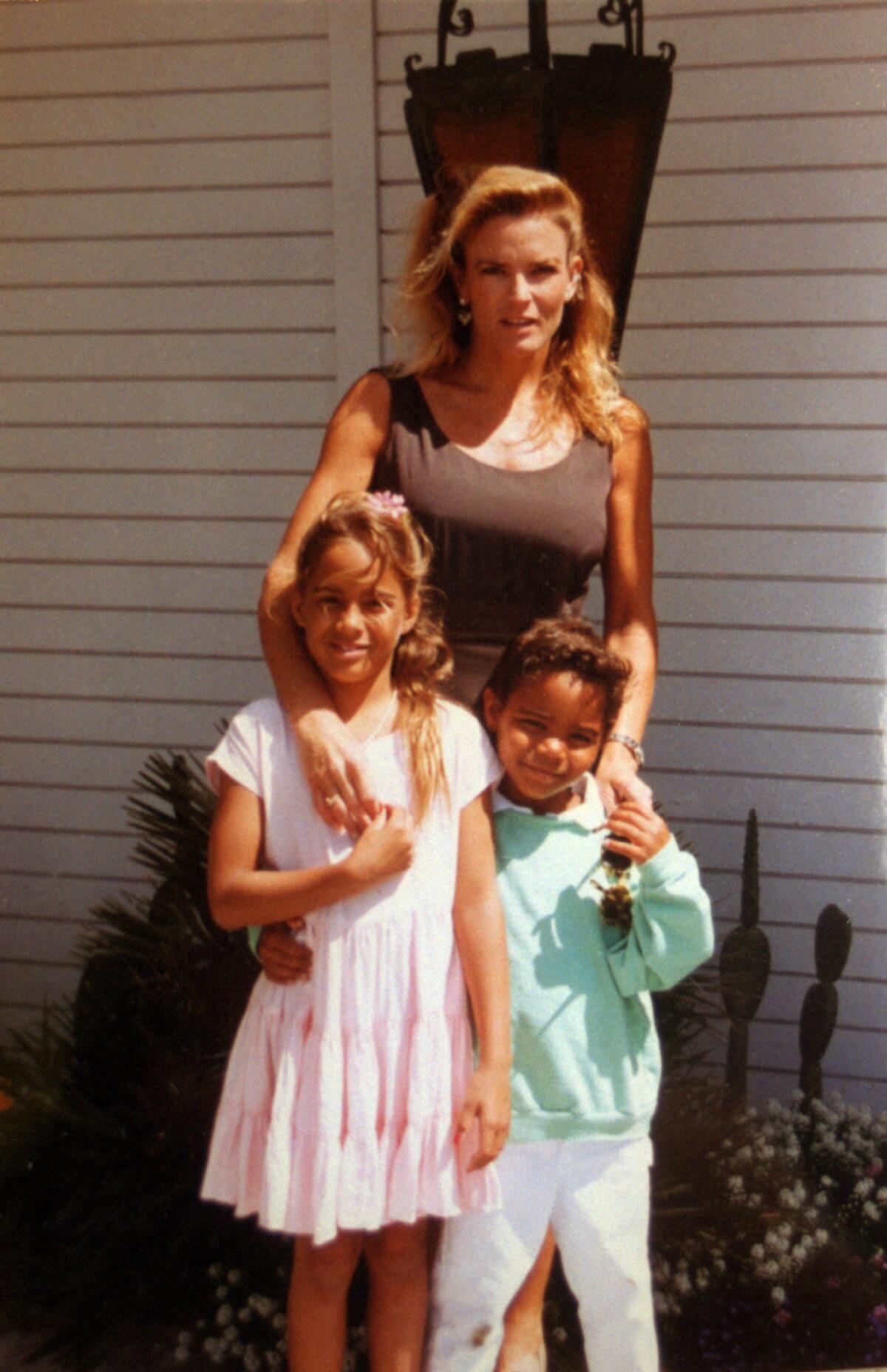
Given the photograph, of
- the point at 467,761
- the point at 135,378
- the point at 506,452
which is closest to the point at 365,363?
the point at 135,378

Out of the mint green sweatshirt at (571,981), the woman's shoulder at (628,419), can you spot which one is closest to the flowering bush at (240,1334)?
the mint green sweatshirt at (571,981)

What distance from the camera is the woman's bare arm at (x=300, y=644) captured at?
1542 millimetres

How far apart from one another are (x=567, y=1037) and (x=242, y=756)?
1.81ft

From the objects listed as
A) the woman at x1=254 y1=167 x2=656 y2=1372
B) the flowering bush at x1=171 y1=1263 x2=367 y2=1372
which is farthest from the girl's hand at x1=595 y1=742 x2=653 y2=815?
the flowering bush at x1=171 y1=1263 x2=367 y2=1372

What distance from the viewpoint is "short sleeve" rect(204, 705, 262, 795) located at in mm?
1575

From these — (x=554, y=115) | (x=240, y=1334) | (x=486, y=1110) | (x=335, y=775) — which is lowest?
(x=240, y=1334)

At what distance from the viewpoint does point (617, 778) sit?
1.67 meters

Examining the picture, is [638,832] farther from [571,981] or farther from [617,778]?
[571,981]

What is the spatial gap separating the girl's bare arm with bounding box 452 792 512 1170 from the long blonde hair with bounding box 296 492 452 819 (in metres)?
0.08

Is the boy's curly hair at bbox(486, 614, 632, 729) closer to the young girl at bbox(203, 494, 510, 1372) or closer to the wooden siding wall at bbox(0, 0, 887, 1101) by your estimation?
the young girl at bbox(203, 494, 510, 1372)

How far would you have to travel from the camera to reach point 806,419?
284cm

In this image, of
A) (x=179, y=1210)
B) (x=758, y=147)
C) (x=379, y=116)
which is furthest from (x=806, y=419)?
(x=179, y=1210)

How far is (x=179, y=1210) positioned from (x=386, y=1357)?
692mm

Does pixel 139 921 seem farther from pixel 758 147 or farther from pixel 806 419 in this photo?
pixel 758 147
